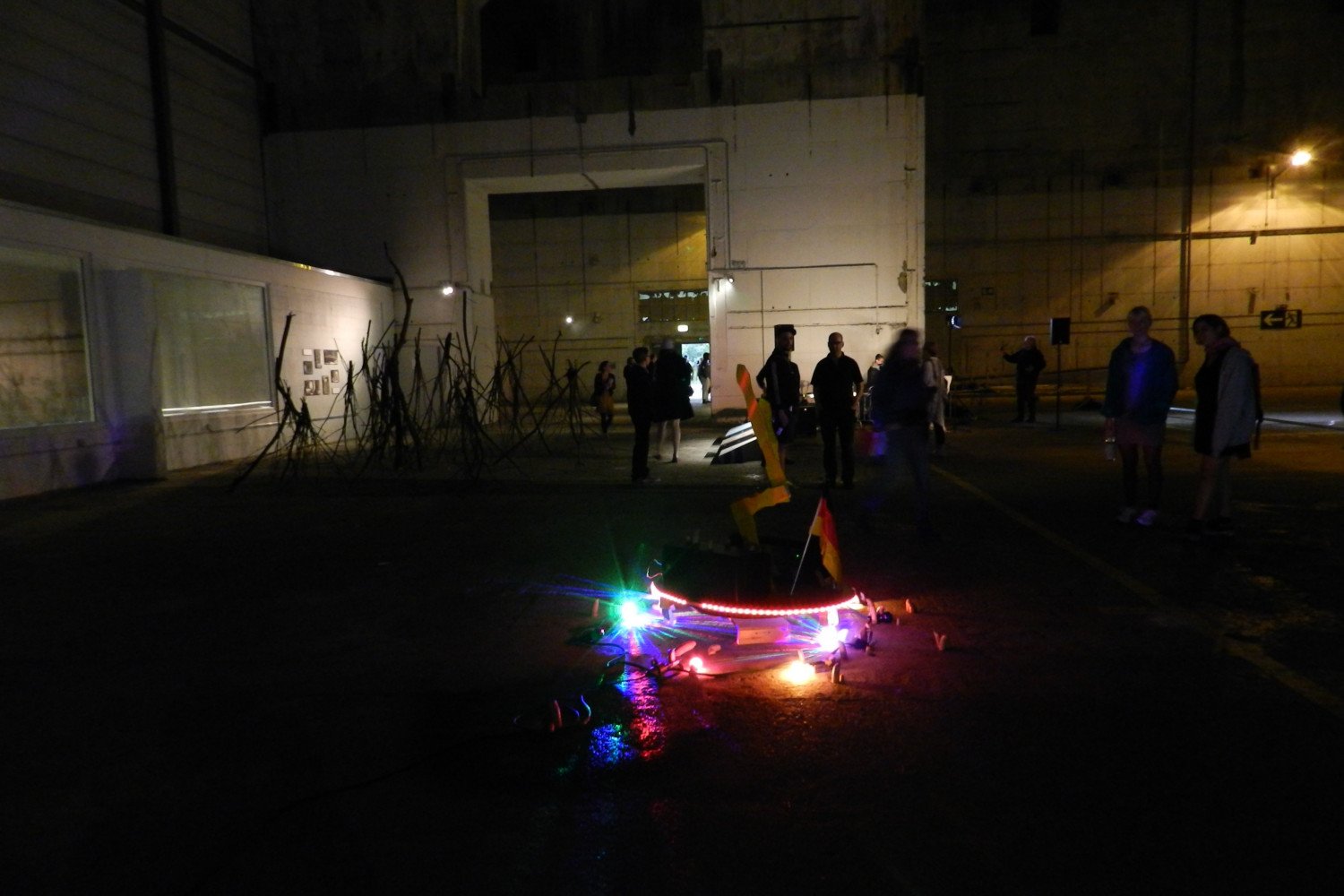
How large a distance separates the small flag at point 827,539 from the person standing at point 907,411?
7.55 feet

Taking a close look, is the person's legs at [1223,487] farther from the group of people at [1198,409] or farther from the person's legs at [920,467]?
the person's legs at [920,467]

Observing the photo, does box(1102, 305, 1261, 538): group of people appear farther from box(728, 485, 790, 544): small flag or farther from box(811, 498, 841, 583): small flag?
box(728, 485, 790, 544): small flag

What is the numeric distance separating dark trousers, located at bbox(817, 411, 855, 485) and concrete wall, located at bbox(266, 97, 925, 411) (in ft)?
34.9

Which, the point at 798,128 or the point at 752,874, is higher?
the point at 798,128

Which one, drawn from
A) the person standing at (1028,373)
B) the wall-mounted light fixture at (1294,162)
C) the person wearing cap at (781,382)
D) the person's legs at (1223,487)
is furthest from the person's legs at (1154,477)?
the wall-mounted light fixture at (1294,162)

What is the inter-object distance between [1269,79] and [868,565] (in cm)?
3036

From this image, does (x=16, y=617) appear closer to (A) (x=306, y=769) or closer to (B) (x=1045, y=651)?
(A) (x=306, y=769)

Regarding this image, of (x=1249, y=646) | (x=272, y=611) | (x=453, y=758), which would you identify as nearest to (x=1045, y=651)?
(x=1249, y=646)

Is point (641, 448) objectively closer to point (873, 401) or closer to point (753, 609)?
point (873, 401)

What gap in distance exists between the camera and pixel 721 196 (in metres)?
20.2

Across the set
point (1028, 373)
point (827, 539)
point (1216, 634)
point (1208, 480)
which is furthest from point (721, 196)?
point (1216, 634)

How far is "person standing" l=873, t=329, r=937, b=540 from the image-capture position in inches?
280

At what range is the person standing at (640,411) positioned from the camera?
1087 cm

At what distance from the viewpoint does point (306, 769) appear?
342cm
